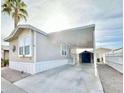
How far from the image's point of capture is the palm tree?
14.7 meters

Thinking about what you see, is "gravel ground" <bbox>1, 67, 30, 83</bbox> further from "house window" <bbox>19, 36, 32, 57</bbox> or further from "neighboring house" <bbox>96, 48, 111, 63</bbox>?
"neighboring house" <bbox>96, 48, 111, 63</bbox>

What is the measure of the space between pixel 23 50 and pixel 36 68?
2176 millimetres

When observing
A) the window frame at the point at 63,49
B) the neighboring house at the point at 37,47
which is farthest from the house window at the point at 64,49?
the neighboring house at the point at 37,47

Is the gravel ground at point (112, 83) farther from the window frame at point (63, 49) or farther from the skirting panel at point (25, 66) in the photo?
the window frame at point (63, 49)

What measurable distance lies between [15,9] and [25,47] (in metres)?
8.09

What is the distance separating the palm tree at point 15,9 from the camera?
578 inches

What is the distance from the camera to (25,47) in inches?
401

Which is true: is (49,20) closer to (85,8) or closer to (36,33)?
(36,33)

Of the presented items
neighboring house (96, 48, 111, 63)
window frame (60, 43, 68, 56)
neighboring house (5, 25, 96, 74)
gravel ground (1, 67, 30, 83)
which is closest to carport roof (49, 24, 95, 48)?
neighboring house (5, 25, 96, 74)

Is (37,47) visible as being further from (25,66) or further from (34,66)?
(25,66)

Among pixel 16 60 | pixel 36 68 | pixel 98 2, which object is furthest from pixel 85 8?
pixel 16 60

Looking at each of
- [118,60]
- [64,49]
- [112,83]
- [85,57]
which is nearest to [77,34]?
[118,60]

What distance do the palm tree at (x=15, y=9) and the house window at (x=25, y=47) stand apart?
5.25 m

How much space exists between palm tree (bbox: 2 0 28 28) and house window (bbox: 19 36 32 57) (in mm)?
5255
